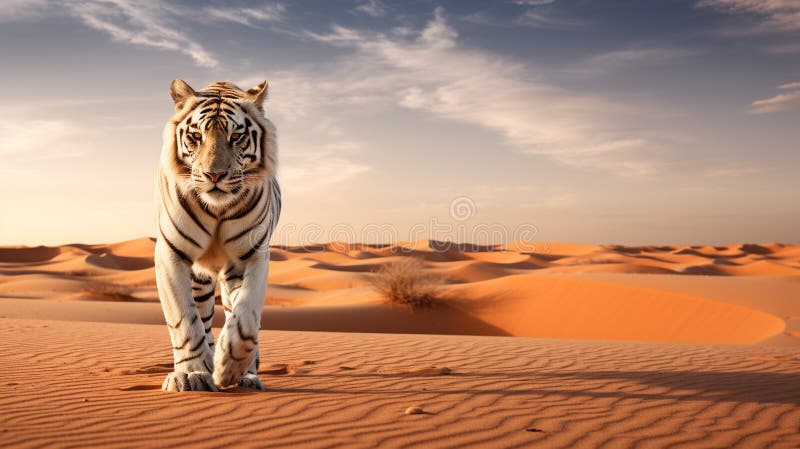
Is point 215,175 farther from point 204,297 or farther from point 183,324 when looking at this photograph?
point 204,297

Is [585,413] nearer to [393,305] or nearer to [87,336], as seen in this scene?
[87,336]

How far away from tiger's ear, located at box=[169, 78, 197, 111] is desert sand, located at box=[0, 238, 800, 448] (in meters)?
2.30

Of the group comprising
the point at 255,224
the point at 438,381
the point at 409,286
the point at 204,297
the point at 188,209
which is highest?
the point at 188,209

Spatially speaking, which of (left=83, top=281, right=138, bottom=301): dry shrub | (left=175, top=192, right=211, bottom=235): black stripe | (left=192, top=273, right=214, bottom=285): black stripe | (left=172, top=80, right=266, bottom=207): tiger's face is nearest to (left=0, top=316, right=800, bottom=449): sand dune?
(left=192, top=273, right=214, bottom=285): black stripe

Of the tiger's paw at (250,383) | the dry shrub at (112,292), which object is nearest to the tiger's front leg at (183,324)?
the tiger's paw at (250,383)

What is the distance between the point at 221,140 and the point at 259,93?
69 centimetres

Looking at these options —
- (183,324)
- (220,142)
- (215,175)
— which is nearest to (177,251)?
(183,324)

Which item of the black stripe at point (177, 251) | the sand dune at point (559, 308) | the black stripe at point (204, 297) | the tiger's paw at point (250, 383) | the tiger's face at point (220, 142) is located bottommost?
the sand dune at point (559, 308)

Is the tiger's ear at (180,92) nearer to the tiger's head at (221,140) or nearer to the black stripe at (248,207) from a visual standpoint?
the tiger's head at (221,140)

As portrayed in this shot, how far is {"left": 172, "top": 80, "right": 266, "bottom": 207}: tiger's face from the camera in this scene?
15.0ft

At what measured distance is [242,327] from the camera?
4602 mm

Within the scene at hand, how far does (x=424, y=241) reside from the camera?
63.2 metres

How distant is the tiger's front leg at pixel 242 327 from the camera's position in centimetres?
461

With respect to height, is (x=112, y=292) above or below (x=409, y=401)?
below
